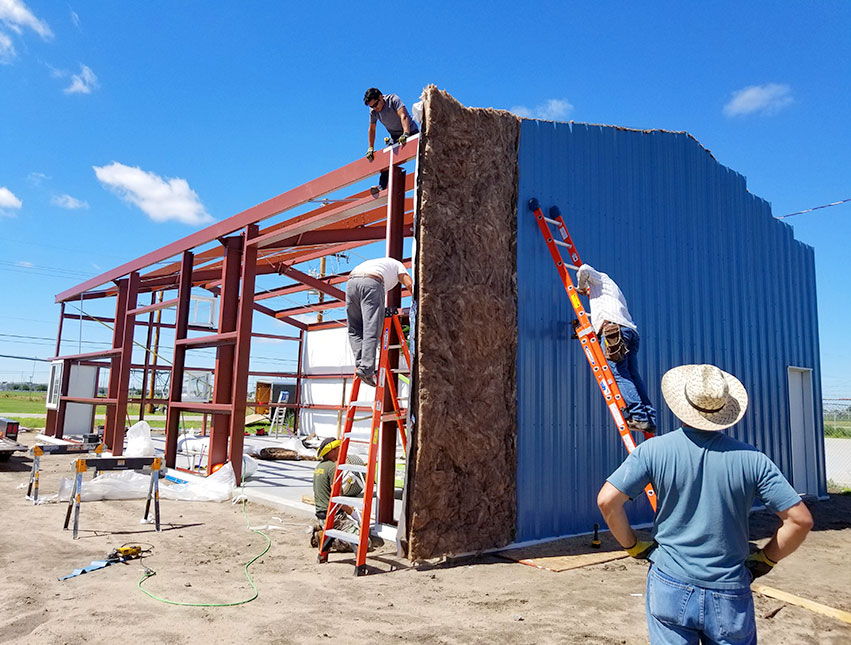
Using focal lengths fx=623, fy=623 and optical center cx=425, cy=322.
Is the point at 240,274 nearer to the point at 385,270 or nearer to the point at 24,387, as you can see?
the point at 385,270

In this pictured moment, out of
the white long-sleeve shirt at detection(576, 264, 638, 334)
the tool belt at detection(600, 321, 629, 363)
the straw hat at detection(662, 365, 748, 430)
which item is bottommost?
the straw hat at detection(662, 365, 748, 430)

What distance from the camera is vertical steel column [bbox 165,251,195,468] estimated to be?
10445 millimetres

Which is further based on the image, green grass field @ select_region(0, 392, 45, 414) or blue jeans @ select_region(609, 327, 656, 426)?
green grass field @ select_region(0, 392, 45, 414)

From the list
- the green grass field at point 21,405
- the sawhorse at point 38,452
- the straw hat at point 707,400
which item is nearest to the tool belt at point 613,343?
the straw hat at point 707,400

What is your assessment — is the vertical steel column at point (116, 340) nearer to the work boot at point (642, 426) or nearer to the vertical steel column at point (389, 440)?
the vertical steel column at point (389, 440)

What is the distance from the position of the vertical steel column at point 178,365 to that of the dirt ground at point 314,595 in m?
3.66

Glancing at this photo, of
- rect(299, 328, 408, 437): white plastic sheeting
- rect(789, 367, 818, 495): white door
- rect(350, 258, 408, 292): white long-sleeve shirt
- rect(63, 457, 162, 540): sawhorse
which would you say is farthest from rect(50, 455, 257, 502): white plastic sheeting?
rect(789, 367, 818, 495): white door

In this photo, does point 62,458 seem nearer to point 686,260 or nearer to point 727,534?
point 686,260

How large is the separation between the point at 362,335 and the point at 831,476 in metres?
12.3

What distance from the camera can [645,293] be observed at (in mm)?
7750

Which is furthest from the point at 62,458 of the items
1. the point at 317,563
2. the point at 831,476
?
the point at 831,476

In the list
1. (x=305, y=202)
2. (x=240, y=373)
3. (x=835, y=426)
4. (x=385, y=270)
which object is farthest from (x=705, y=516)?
(x=835, y=426)

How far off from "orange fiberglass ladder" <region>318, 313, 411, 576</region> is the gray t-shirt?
6.83 ft

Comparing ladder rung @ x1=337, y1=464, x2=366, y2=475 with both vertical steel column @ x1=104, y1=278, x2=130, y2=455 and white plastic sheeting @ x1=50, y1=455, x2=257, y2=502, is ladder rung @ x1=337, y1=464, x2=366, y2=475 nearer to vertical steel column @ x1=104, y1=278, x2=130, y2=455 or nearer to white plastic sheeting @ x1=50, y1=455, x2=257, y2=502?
white plastic sheeting @ x1=50, y1=455, x2=257, y2=502
